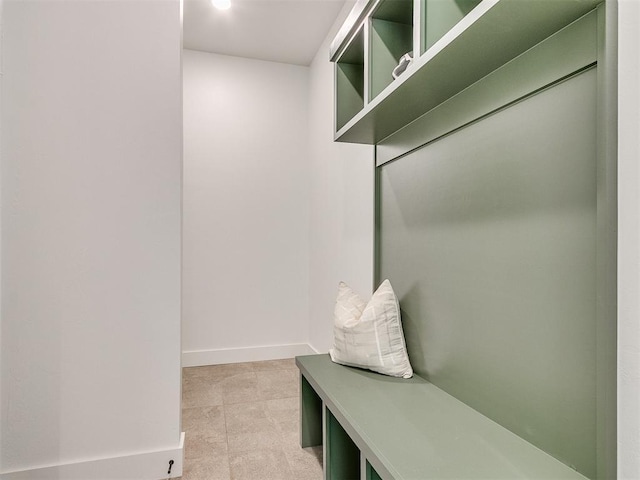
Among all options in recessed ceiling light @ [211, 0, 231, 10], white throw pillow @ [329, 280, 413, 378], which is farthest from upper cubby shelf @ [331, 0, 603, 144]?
recessed ceiling light @ [211, 0, 231, 10]

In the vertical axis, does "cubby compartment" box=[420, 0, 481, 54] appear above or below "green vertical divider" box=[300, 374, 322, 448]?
above

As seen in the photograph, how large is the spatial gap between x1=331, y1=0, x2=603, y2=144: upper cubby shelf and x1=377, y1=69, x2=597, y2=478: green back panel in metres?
0.16

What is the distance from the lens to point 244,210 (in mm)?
3443

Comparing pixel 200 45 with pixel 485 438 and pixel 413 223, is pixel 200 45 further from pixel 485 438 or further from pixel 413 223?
pixel 485 438

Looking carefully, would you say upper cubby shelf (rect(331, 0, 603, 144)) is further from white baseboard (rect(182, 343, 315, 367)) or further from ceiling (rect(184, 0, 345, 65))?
white baseboard (rect(182, 343, 315, 367))

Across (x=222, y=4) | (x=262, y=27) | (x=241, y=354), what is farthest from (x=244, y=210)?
(x=222, y=4)

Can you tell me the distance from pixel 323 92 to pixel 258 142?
0.75 meters

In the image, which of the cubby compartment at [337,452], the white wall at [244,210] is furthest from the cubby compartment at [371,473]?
the white wall at [244,210]

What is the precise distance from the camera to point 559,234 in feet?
3.36

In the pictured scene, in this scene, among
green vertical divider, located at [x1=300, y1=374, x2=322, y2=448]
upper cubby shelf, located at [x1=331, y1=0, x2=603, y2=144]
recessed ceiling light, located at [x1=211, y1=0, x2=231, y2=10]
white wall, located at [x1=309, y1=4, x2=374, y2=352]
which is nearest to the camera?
upper cubby shelf, located at [x1=331, y1=0, x2=603, y2=144]

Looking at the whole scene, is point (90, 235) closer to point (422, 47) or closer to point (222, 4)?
point (422, 47)

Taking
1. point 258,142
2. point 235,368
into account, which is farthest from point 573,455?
point 258,142

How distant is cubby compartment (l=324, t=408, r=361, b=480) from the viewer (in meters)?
1.57
